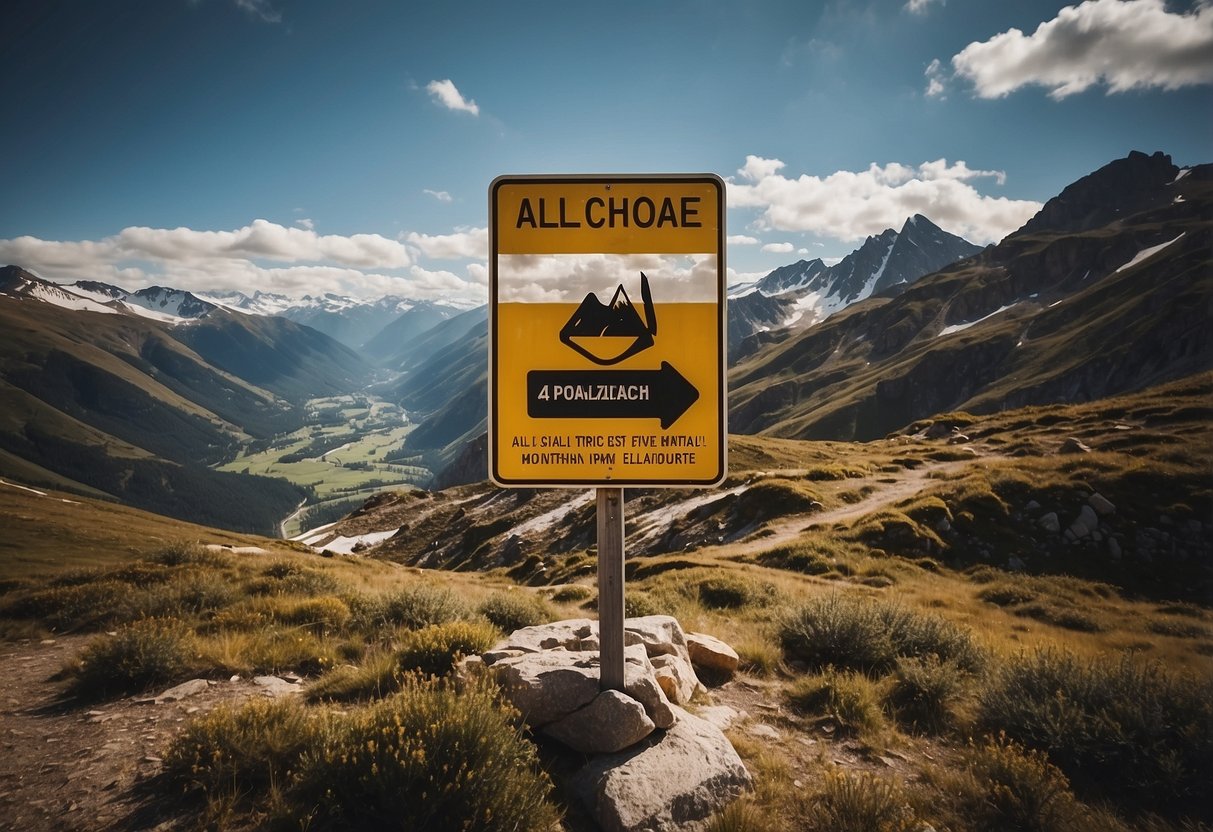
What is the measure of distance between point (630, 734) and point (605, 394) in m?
3.01

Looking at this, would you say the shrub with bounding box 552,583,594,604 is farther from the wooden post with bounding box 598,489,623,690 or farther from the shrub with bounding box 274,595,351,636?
the wooden post with bounding box 598,489,623,690

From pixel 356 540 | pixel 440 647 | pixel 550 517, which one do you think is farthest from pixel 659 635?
pixel 356 540

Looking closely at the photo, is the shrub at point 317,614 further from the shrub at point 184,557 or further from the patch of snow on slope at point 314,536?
the patch of snow on slope at point 314,536

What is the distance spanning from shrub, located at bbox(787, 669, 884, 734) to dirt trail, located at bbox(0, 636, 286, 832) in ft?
20.9

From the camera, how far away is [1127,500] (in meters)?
23.8

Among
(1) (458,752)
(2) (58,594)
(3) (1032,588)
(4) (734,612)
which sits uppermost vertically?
(1) (458,752)

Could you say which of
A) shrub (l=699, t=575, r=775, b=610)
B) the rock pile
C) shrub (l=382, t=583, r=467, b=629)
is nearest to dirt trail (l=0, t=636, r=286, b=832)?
shrub (l=382, t=583, r=467, b=629)

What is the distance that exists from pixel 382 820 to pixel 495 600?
18.4ft

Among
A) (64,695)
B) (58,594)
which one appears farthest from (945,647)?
(58,594)

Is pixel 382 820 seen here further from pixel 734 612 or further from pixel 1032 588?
pixel 1032 588

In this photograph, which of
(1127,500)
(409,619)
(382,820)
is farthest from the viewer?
(1127,500)

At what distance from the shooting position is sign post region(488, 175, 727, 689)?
14.7 ft

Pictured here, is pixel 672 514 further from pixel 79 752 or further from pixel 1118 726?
pixel 79 752

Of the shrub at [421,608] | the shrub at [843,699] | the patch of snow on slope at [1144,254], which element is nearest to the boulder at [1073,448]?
the shrub at [843,699]
